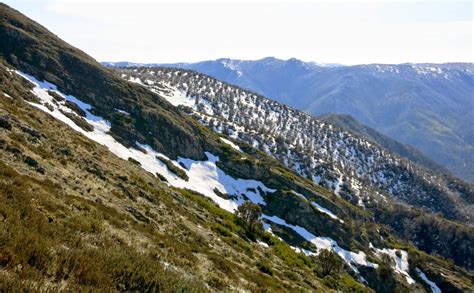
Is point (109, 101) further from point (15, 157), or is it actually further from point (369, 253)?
point (369, 253)

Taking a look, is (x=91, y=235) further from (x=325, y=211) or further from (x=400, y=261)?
(x=400, y=261)

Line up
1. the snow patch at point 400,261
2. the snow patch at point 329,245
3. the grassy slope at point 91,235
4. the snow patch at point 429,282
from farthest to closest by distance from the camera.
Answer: the snow patch at point 429,282 < the snow patch at point 400,261 < the snow patch at point 329,245 < the grassy slope at point 91,235

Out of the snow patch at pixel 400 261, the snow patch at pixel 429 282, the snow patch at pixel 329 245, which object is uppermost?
the snow patch at pixel 329 245

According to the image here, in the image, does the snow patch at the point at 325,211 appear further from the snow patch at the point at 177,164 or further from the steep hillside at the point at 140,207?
the snow patch at the point at 177,164

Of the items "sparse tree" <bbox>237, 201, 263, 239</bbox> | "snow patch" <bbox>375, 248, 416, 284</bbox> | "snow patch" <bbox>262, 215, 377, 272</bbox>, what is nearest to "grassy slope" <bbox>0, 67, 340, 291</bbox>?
"sparse tree" <bbox>237, 201, 263, 239</bbox>

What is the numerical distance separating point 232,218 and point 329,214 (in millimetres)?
54220

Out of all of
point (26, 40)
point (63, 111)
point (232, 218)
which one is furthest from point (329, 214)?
point (26, 40)

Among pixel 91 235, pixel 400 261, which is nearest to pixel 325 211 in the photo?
pixel 400 261

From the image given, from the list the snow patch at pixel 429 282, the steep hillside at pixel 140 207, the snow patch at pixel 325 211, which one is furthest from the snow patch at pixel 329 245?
the snow patch at pixel 429 282

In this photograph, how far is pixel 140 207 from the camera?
88.1ft

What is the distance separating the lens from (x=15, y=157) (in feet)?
71.4

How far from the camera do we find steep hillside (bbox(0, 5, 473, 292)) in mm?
12031

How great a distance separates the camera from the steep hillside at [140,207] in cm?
1203

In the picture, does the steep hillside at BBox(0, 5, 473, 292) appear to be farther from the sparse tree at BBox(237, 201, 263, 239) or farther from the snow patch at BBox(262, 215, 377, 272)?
the snow patch at BBox(262, 215, 377, 272)
